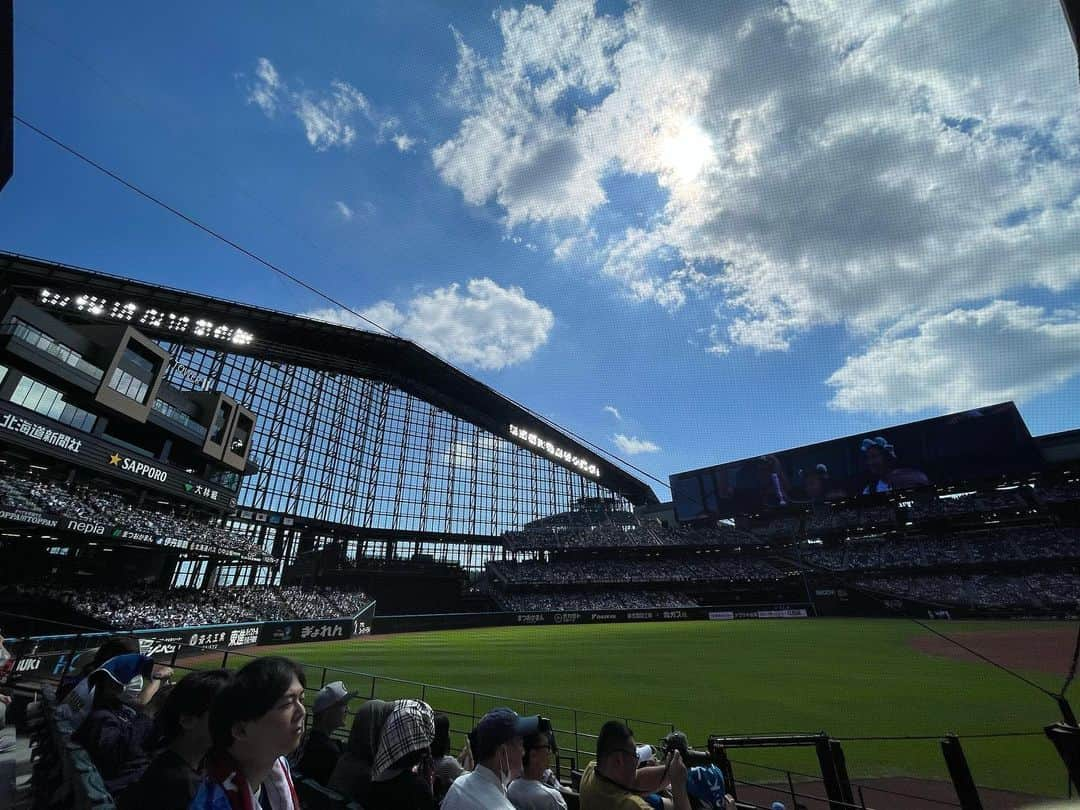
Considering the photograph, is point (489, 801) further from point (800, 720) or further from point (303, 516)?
point (303, 516)

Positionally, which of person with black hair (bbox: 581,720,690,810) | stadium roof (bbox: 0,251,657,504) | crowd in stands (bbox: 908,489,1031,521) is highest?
stadium roof (bbox: 0,251,657,504)

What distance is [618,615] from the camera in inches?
1721

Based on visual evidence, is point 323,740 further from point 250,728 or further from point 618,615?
point 618,615

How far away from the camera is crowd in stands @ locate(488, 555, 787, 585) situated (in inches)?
1972

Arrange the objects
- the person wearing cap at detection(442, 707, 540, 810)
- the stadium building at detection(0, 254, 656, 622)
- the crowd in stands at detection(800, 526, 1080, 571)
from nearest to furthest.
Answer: the person wearing cap at detection(442, 707, 540, 810) < the stadium building at detection(0, 254, 656, 622) < the crowd in stands at detection(800, 526, 1080, 571)

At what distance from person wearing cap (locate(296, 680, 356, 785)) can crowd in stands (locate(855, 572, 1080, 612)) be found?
4860cm

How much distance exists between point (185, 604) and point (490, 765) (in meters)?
34.9

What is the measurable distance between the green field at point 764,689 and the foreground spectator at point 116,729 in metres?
5.63

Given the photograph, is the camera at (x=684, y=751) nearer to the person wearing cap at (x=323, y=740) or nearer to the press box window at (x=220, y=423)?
the person wearing cap at (x=323, y=740)

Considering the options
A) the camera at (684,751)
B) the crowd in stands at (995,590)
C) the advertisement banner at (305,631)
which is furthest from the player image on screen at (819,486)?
the camera at (684,751)

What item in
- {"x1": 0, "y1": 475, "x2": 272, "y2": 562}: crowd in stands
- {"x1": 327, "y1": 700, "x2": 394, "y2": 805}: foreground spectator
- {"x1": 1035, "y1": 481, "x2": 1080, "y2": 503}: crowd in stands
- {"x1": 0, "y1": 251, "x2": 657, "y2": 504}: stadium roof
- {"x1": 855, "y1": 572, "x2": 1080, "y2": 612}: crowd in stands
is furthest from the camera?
{"x1": 1035, "y1": 481, "x2": 1080, "y2": 503}: crowd in stands

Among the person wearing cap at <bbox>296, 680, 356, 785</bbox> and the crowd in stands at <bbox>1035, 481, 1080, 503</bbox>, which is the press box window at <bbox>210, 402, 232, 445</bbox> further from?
the crowd in stands at <bbox>1035, 481, 1080, 503</bbox>

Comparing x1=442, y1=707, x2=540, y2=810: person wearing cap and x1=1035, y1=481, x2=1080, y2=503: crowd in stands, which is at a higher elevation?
x1=1035, y1=481, x2=1080, y2=503: crowd in stands

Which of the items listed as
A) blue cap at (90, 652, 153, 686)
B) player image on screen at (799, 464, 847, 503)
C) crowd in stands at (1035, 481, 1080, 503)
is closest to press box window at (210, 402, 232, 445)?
blue cap at (90, 652, 153, 686)
